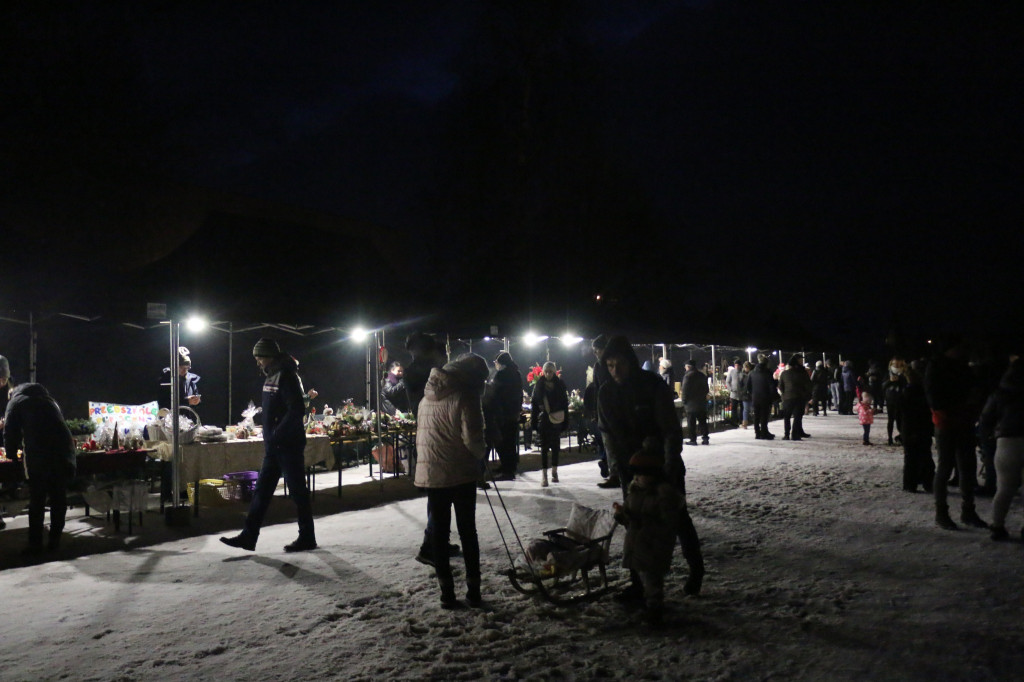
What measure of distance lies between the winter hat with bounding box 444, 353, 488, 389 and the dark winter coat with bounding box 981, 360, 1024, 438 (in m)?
4.26

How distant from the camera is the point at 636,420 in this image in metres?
4.49

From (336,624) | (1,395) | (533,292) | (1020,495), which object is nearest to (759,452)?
(1020,495)

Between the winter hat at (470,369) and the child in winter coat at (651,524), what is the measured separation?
115 cm

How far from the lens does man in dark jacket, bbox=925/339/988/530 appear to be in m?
6.21

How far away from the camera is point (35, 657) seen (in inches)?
149

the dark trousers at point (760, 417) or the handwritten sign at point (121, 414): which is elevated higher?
the handwritten sign at point (121, 414)

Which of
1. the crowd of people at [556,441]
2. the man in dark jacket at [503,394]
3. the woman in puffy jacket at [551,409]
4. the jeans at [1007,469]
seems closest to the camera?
the crowd of people at [556,441]

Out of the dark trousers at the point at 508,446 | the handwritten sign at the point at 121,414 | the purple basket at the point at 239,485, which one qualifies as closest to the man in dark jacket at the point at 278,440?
the purple basket at the point at 239,485

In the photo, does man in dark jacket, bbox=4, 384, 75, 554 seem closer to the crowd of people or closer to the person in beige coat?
the crowd of people

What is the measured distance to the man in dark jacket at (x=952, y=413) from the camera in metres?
6.21

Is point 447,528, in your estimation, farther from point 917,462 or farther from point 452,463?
point 917,462

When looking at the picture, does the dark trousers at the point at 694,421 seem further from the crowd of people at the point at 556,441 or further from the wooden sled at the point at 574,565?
the wooden sled at the point at 574,565

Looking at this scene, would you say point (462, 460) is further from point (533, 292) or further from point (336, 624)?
point (533, 292)

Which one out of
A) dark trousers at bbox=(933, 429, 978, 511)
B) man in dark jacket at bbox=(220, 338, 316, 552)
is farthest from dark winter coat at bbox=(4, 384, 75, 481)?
dark trousers at bbox=(933, 429, 978, 511)
